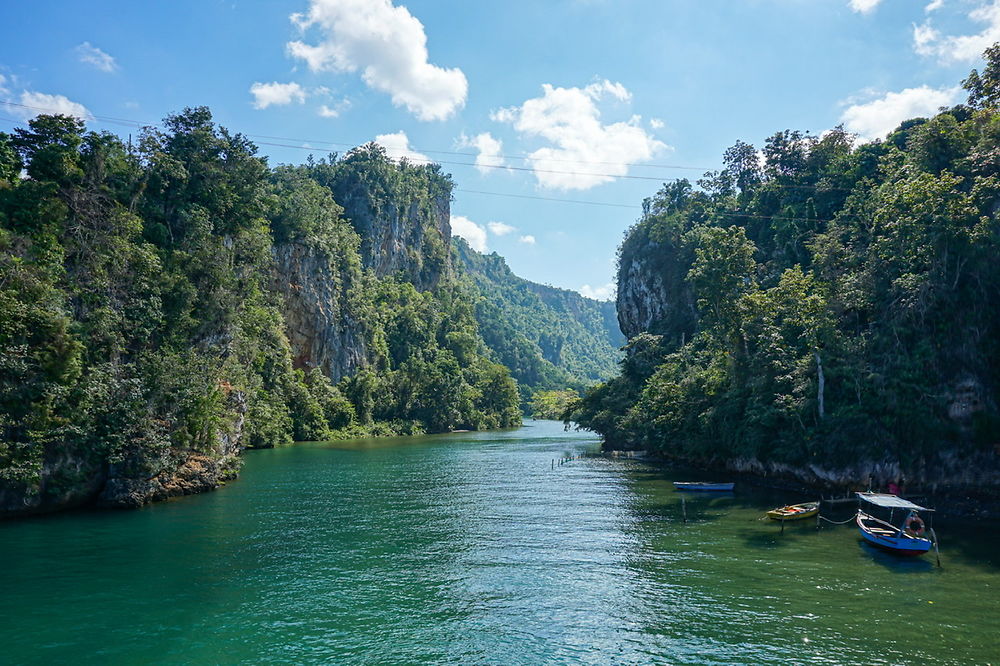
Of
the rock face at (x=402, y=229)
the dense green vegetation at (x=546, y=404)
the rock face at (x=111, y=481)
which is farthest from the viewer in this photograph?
the dense green vegetation at (x=546, y=404)

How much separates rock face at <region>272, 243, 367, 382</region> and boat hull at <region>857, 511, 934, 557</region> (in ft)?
231

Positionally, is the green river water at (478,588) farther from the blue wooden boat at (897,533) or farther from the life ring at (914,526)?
the life ring at (914,526)

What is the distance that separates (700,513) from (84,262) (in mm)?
36694

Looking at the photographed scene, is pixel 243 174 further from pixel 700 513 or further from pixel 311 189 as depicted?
pixel 311 189

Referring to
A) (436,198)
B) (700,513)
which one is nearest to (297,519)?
(700,513)

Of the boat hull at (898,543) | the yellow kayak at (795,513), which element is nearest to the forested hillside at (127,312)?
the yellow kayak at (795,513)

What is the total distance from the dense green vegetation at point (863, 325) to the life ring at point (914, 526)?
25.0ft

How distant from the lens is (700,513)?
107 feet

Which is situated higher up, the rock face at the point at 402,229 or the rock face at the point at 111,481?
the rock face at the point at 402,229

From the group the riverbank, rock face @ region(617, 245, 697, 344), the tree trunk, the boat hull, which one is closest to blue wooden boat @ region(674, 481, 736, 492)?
the riverbank

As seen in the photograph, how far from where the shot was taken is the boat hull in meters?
23.4

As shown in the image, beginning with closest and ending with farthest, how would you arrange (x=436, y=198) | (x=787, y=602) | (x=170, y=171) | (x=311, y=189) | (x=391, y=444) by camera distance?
(x=787, y=602) < (x=170, y=171) < (x=391, y=444) < (x=311, y=189) < (x=436, y=198)

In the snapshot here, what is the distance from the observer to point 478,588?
20703 mm

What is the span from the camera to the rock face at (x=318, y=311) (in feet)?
266
